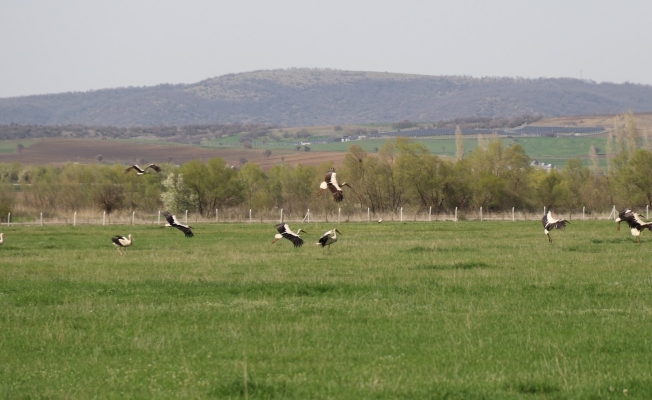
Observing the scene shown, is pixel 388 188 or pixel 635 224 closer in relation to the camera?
pixel 635 224

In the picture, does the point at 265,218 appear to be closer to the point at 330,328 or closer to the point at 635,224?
the point at 635,224

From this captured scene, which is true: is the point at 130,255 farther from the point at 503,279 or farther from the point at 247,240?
the point at 503,279

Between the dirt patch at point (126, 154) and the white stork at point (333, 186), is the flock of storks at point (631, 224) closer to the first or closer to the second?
the white stork at point (333, 186)

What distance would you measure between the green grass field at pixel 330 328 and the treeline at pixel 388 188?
4914cm

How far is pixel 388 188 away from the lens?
76125mm

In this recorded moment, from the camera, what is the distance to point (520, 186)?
7875cm

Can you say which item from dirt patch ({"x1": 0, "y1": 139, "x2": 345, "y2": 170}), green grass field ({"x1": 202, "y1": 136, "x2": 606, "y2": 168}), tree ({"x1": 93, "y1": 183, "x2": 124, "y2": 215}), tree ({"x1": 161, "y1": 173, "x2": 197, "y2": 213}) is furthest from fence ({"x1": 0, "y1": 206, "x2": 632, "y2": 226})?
green grass field ({"x1": 202, "y1": 136, "x2": 606, "y2": 168})

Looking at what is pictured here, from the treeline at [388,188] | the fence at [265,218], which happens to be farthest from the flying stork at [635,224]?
the treeline at [388,188]

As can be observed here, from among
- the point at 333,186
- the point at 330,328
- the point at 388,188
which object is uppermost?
the point at 333,186

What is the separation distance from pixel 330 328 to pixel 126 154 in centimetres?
15470

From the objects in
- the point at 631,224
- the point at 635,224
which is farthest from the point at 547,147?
the point at 635,224

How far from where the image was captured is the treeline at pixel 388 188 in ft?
240

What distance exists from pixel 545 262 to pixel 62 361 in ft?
47.1

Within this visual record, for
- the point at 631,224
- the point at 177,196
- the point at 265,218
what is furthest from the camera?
the point at 177,196
